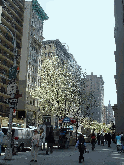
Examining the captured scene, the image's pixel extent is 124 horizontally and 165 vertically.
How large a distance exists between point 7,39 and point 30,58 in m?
8.31

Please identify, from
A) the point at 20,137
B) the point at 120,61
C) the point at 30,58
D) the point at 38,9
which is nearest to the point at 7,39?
the point at 30,58

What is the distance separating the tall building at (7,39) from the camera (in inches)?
2291

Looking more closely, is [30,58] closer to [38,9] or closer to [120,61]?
[38,9]

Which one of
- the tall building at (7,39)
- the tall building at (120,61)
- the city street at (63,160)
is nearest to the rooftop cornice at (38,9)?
the tall building at (7,39)

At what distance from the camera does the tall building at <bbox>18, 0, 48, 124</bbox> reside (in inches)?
2520

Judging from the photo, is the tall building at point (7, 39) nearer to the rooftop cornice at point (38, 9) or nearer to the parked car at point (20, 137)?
the rooftop cornice at point (38, 9)

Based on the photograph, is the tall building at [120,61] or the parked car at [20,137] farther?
the tall building at [120,61]

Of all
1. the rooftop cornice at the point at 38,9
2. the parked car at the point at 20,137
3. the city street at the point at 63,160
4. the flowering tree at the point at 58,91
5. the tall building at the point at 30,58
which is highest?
the rooftop cornice at the point at 38,9

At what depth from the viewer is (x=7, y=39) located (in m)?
64.7

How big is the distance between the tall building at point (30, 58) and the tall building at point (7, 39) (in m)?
1.64

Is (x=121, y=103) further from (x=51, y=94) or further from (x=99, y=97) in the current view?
(x=99, y=97)

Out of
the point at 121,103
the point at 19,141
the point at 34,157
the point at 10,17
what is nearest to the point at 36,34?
the point at 10,17

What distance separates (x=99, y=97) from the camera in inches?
7707

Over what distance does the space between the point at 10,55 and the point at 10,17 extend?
31.4 ft
